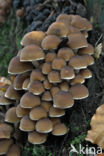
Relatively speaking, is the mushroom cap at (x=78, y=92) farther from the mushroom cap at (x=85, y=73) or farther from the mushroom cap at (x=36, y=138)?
the mushroom cap at (x=36, y=138)

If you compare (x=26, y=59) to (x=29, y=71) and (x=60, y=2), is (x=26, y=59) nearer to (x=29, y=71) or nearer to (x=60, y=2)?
(x=29, y=71)

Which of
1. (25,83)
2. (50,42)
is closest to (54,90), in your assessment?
(25,83)

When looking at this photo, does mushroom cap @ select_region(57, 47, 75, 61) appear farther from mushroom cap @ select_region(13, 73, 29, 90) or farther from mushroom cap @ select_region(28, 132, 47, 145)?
mushroom cap @ select_region(28, 132, 47, 145)

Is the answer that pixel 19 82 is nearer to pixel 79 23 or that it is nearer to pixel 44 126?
pixel 44 126

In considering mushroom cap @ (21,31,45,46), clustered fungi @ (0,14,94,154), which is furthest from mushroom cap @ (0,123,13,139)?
mushroom cap @ (21,31,45,46)

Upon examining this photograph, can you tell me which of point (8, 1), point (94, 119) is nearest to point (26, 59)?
point (94, 119)

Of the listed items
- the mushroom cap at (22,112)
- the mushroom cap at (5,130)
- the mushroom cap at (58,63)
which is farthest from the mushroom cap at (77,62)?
the mushroom cap at (5,130)
